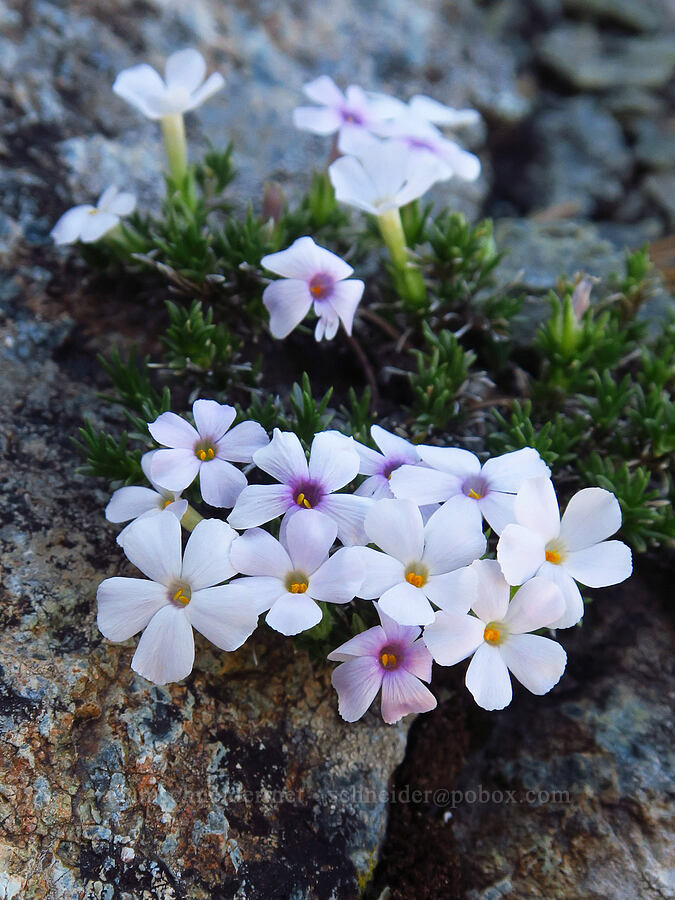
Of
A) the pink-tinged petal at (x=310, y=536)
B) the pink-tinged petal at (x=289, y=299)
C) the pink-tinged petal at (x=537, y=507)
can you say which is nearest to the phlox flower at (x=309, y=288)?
the pink-tinged petal at (x=289, y=299)

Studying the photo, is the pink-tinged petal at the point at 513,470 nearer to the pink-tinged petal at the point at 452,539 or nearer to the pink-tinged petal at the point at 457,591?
the pink-tinged petal at the point at 452,539

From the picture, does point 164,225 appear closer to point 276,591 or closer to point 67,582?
point 67,582

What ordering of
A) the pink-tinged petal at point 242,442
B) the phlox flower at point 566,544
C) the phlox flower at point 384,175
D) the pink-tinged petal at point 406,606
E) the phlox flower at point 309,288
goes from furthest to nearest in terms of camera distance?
the phlox flower at point 384,175 < the phlox flower at point 309,288 < the pink-tinged petal at point 242,442 < the phlox flower at point 566,544 < the pink-tinged petal at point 406,606

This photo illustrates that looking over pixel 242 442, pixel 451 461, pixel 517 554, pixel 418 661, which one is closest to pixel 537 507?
pixel 517 554

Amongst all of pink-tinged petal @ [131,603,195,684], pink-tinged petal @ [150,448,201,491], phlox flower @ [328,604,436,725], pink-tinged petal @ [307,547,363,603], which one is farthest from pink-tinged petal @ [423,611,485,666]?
pink-tinged petal @ [150,448,201,491]

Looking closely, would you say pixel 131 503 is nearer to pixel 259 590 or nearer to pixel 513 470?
pixel 259 590

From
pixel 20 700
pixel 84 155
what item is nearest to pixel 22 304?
pixel 84 155
